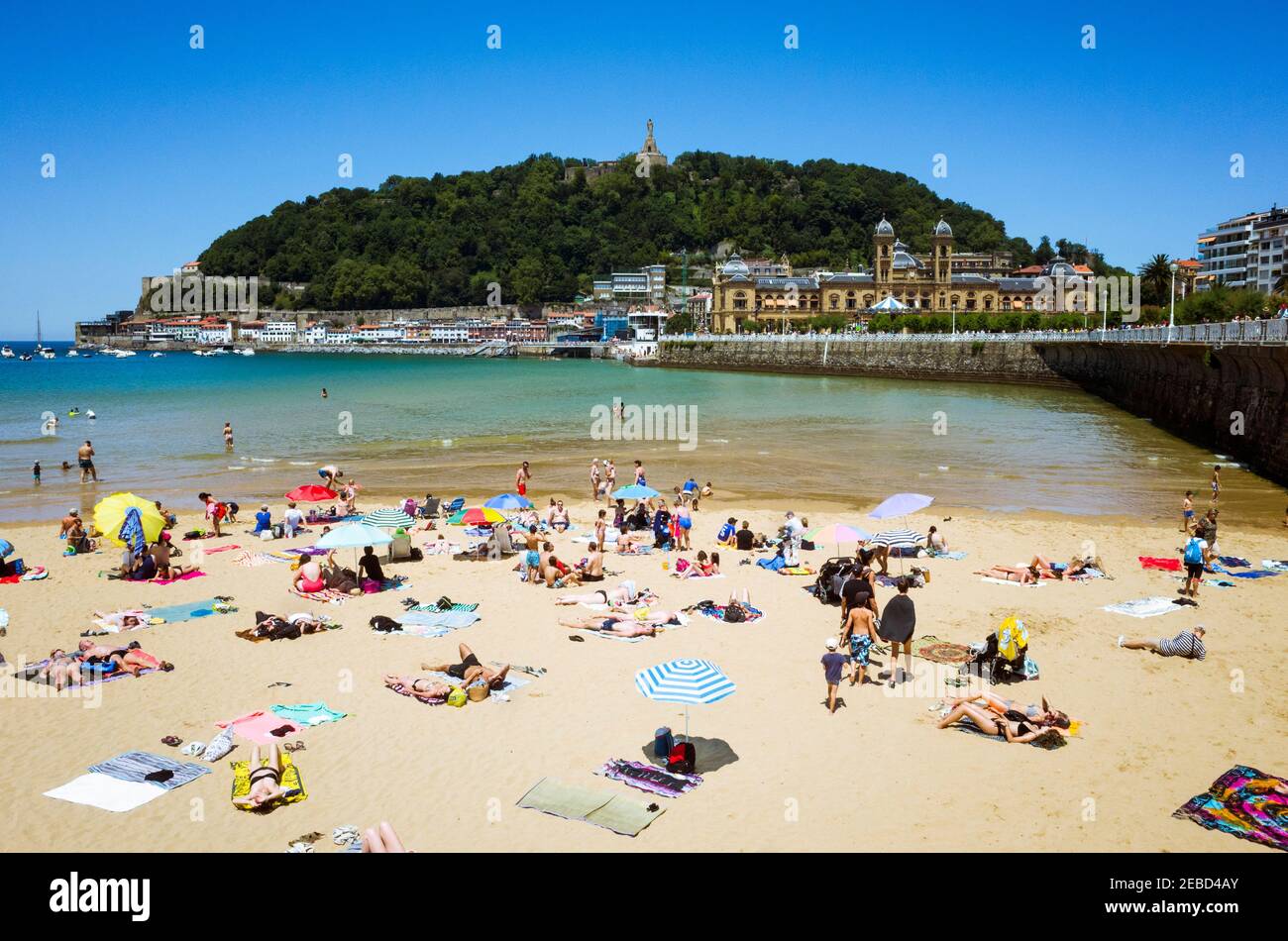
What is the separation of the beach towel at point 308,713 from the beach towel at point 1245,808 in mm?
7335

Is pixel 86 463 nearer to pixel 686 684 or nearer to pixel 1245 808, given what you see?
pixel 686 684

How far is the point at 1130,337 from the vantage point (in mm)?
46719

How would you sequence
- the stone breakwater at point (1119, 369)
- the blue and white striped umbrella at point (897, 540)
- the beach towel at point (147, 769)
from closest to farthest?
the beach towel at point (147, 769)
the blue and white striped umbrella at point (897, 540)
the stone breakwater at point (1119, 369)

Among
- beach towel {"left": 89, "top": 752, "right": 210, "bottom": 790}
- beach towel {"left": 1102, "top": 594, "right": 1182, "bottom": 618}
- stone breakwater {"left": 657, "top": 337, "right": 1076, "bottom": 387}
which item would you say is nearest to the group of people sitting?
beach towel {"left": 89, "top": 752, "right": 210, "bottom": 790}

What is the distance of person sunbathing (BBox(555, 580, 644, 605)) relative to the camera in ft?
40.6

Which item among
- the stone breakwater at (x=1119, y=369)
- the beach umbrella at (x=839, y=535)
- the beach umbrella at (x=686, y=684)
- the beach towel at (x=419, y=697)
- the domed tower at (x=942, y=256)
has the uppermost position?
the domed tower at (x=942, y=256)

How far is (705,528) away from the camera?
1808cm

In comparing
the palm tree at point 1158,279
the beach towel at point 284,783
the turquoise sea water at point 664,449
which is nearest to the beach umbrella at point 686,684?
the beach towel at point 284,783

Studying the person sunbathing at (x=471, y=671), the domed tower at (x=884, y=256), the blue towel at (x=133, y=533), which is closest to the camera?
the person sunbathing at (x=471, y=671)

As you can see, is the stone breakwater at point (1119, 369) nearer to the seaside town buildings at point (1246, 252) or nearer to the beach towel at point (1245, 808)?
the beach towel at point (1245, 808)

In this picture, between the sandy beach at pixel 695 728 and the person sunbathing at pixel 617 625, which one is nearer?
the sandy beach at pixel 695 728

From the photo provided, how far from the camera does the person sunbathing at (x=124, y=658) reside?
32.5 feet

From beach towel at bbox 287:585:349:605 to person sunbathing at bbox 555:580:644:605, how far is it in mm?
3132
